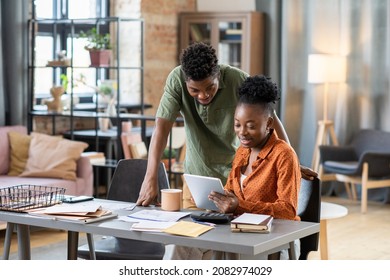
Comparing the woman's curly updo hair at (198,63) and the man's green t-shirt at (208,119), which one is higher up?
the woman's curly updo hair at (198,63)

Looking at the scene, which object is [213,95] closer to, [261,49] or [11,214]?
[11,214]

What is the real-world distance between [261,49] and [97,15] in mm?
1683

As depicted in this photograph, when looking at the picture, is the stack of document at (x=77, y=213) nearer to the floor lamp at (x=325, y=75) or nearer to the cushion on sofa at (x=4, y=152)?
the cushion on sofa at (x=4, y=152)

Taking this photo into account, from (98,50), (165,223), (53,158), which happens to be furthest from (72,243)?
(98,50)

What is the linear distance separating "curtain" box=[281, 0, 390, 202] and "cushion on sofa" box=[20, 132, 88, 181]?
8.75ft

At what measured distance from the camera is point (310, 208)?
3605mm

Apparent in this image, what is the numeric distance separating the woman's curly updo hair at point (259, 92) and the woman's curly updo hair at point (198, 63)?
217 millimetres

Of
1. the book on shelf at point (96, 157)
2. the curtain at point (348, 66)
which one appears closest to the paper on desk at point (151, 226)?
the book on shelf at point (96, 157)

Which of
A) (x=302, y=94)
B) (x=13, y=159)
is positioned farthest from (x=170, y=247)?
(x=302, y=94)

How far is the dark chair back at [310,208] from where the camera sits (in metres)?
3.58

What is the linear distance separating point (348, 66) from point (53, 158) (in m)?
3.15

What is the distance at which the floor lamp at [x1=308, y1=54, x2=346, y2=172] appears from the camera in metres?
7.54

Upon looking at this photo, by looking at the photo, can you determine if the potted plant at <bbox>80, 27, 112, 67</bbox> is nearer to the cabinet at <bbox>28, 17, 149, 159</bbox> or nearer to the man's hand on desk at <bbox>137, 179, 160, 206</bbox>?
the cabinet at <bbox>28, 17, 149, 159</bbox>

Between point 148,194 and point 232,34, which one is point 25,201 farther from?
point 232,34
